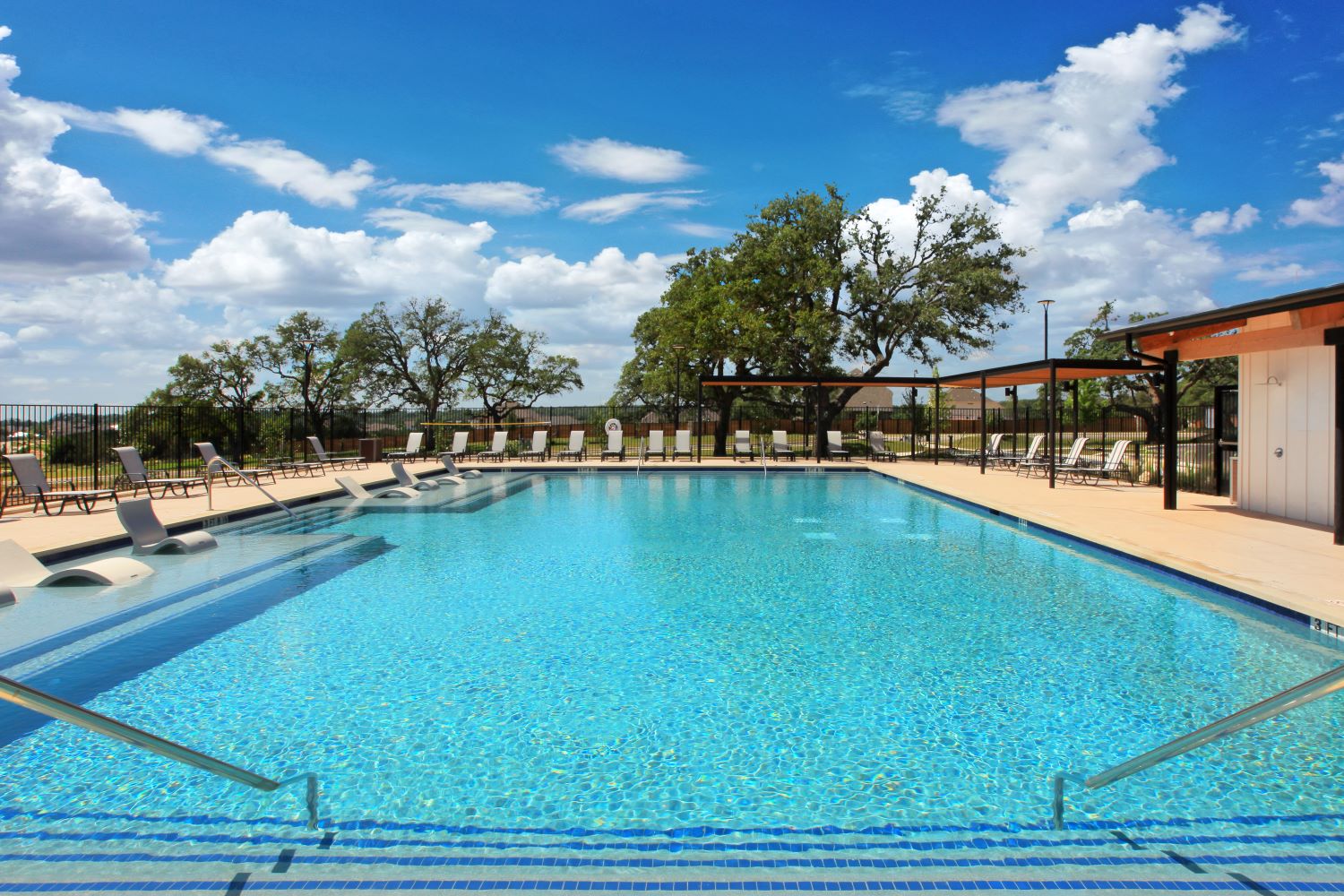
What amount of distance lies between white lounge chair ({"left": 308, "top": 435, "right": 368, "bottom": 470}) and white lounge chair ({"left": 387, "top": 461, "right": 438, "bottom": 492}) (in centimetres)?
422

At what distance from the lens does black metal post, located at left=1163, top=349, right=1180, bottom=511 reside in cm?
1059

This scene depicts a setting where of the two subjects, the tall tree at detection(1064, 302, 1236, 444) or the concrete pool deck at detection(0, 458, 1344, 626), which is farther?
the tall tree at detection(1064, 302, 1236, 444)

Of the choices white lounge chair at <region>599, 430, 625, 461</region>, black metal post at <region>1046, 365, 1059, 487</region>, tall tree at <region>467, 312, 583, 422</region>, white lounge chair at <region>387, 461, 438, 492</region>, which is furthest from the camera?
tall tree at <region>467, 312, 583, 422</region>

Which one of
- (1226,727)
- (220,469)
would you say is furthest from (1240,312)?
(220,469)

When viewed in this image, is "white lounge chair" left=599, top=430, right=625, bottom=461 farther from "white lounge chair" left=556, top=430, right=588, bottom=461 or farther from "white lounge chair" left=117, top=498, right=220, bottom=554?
"white lounge chair" left=117, top=498, right=220, bottom=554

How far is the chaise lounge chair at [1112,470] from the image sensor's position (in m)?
14.0

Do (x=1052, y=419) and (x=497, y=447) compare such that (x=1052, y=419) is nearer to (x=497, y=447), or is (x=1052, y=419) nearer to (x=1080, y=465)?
(x=1080, y=465)

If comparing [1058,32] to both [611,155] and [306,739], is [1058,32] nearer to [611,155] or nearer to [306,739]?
[611,155]

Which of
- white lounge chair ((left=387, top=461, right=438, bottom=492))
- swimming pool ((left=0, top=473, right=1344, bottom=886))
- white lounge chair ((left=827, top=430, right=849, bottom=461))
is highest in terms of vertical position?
white lounge chair ((left=827, top=430, right=849, bottom=461))

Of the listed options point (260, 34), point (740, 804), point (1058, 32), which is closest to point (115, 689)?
point (740, 804)

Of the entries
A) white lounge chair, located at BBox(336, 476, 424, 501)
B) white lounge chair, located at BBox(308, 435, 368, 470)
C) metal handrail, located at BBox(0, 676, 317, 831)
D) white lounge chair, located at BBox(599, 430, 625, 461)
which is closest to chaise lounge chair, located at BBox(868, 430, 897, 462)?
white lounge chair, located at BBox(599, 430, 625, 461)

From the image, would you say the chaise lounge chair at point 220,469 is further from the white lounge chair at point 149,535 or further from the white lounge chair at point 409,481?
the white lounge chair at point 149,535

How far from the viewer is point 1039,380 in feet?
60.4

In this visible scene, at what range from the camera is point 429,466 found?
19188mm
